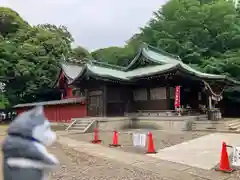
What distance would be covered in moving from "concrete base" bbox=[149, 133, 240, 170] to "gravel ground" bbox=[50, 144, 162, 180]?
Answer: 6.03ft

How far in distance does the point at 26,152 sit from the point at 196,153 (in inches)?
299

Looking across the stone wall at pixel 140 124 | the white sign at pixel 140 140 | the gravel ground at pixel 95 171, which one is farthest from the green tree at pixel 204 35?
the gravel ground at pixel 95 171

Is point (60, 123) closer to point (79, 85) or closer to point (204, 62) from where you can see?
point (79, 85)

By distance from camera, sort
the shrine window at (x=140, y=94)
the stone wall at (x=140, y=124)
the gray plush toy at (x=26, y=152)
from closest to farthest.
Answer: the gray plush toy at (x=26, y=152) → the stone wall at (x=140, y=124) → the shrine window at (x=140, y=94)

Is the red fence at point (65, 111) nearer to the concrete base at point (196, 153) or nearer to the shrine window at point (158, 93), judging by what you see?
the shrine window at point (158, 93)

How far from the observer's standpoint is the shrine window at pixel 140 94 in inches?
783

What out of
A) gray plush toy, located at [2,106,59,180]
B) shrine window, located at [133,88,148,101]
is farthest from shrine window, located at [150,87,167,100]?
gray plush toy, located at [2,106,59,180]

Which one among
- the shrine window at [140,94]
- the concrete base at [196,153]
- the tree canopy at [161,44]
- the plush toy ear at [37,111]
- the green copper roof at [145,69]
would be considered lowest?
the concrete base at [196,153]

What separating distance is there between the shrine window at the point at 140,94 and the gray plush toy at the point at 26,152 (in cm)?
1739

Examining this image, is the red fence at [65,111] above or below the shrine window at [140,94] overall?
below

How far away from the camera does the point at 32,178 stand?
2.51 m

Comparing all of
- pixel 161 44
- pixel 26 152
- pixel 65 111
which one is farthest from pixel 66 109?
pixel 26 152

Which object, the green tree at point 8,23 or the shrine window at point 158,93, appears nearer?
the shrine window at point 158,93

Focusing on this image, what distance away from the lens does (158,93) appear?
62.0 ft
